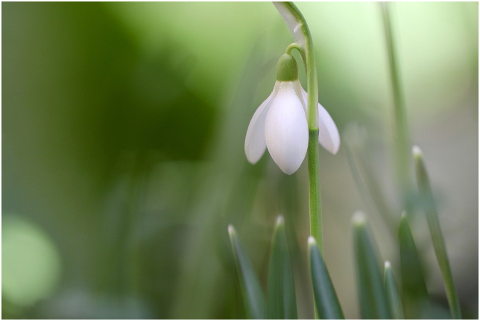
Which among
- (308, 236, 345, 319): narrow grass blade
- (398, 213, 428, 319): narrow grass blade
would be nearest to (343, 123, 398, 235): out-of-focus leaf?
(398, 213, 428, 319): narrow grass blade

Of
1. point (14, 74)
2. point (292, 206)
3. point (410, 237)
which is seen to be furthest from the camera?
point (14, 74)

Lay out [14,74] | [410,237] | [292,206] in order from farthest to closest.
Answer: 1. [14,74]
2. [292,206]
3. [410,237]

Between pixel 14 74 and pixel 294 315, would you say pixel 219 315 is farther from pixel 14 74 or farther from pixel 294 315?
pixel 14 74

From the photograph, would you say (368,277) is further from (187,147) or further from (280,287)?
(187,147)

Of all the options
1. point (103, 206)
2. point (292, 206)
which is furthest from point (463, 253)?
point (103, 206)

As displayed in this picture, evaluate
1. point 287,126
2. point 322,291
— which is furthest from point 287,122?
point 322,291

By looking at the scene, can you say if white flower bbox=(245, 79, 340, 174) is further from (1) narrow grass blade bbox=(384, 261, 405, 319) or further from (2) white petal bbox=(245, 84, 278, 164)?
(1) narrow grass blade bbox=(384, 261, 405, 319)
